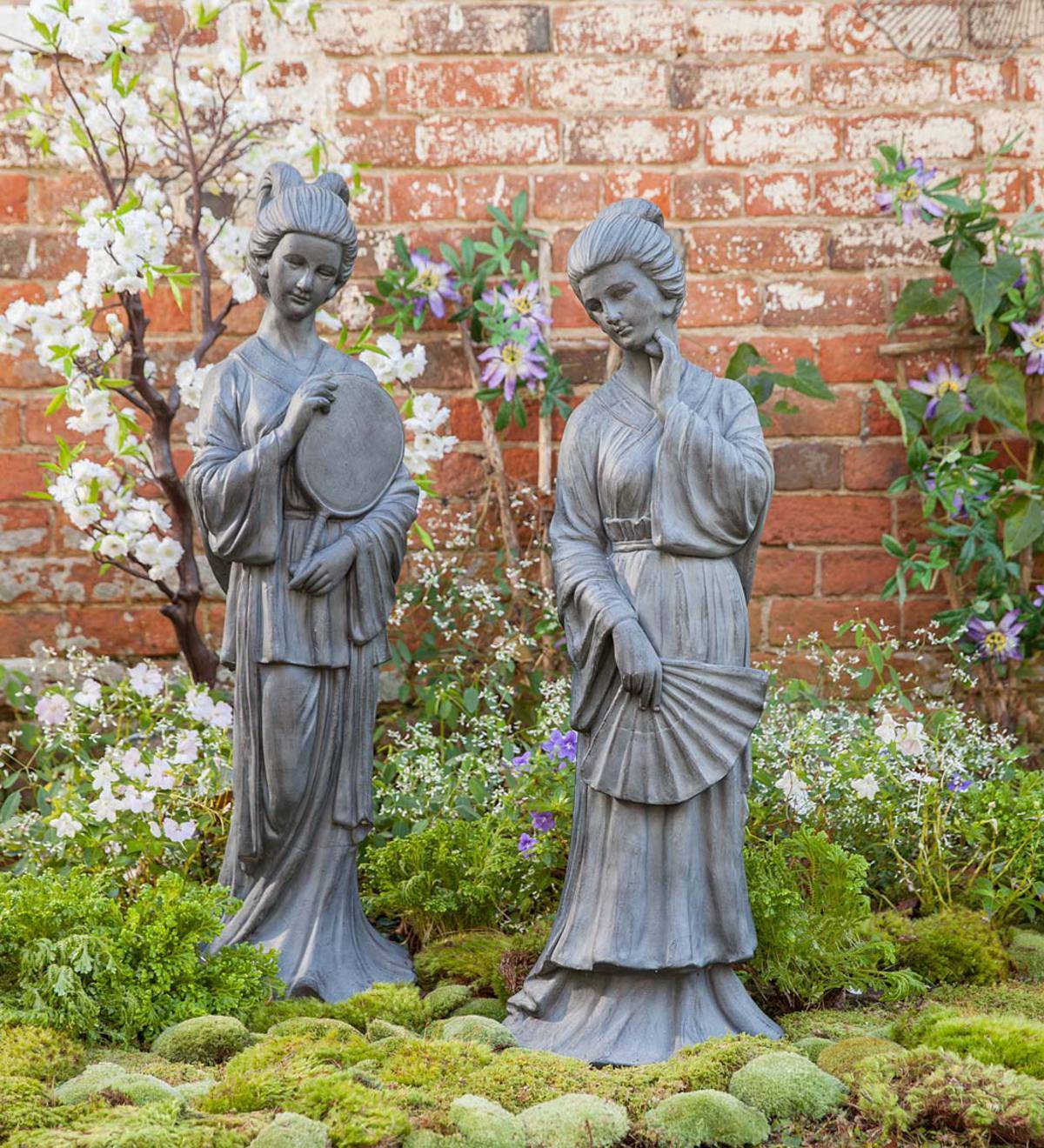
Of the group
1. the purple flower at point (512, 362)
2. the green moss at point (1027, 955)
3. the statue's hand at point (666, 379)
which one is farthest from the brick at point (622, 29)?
the green moss at point (1027, 955)

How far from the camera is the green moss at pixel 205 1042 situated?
3.87 metres

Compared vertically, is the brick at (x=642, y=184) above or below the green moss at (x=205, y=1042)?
above

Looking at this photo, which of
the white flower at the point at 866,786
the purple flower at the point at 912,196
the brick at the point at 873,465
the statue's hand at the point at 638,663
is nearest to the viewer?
the statue's hand at the point at 638,663

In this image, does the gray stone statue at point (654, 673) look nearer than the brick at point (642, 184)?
Yes

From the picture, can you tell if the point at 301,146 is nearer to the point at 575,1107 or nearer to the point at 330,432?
the point at 330,432

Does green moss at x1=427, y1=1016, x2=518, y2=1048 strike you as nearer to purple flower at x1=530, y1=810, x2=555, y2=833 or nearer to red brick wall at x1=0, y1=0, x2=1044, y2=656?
purple flower at x1=530, y1=810, x2=555, y2=833

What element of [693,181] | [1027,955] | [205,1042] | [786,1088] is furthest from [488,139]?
[786,1088]

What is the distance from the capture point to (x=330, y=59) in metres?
6.46

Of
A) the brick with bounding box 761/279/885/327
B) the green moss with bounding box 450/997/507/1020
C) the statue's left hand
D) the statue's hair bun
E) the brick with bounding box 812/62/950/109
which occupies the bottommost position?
the green moss with bounding box 450/997/507/1020

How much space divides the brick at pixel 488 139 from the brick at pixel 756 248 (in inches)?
28.7

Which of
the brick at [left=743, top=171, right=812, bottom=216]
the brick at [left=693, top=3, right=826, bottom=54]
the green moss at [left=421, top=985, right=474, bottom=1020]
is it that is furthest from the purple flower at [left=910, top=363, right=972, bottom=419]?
the green moss at [left=421, top=985, right=474, bottom=1020]

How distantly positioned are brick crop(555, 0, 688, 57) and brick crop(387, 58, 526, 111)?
0.24m

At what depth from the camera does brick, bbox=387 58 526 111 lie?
6.46 metres

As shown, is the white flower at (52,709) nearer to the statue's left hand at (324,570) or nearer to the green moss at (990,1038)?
the statue's left hand at (324,570)
